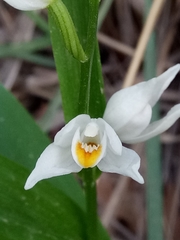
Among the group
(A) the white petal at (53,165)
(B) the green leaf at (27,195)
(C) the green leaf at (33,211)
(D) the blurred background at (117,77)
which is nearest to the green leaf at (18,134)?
(B) the green leaf at (27,195)

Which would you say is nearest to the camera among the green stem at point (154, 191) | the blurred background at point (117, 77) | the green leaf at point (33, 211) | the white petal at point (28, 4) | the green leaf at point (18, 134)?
the white petal at point (28, 4)

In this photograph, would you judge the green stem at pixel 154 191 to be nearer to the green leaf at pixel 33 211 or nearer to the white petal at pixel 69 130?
the green leaf at pixel 33 211

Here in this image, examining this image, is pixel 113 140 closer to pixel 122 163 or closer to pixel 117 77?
pixel 122 163

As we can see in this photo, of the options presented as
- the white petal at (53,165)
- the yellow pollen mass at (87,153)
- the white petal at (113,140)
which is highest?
the white petal at (113,140)

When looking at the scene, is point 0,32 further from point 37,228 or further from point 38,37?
point 37,228

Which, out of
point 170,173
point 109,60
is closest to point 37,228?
point 170,173

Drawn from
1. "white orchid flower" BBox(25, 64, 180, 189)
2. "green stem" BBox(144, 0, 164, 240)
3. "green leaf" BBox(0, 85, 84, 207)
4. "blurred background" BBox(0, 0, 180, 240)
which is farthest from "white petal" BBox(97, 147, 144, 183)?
"blurred background" BBox(0, 0, 180, 240)
